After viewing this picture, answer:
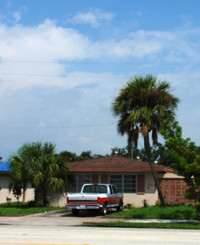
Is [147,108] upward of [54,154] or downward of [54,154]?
upward

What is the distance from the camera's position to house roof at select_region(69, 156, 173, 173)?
2659cm

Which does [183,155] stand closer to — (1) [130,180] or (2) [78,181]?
(1) [130,180]

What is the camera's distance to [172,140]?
738 inches

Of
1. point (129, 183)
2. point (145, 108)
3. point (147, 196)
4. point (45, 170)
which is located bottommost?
point (147, 196)

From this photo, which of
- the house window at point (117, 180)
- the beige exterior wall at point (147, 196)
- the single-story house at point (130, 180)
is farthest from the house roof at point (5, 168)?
the beige exterior wall at point (147, 196)

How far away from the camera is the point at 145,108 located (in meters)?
23.5

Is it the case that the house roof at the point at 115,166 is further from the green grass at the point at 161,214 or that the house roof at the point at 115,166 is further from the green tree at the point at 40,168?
the green grass at the point at 161,214

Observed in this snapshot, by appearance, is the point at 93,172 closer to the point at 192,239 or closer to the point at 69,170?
the point at 69,170

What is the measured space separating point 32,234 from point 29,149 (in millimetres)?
13284

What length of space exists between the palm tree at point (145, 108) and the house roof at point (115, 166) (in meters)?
2.44

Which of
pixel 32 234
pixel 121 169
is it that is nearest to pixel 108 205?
pixel 121 169

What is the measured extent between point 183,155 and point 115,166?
9.36 meters

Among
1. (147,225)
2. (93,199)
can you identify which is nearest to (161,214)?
(93,199)

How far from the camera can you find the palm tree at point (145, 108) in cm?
2362
